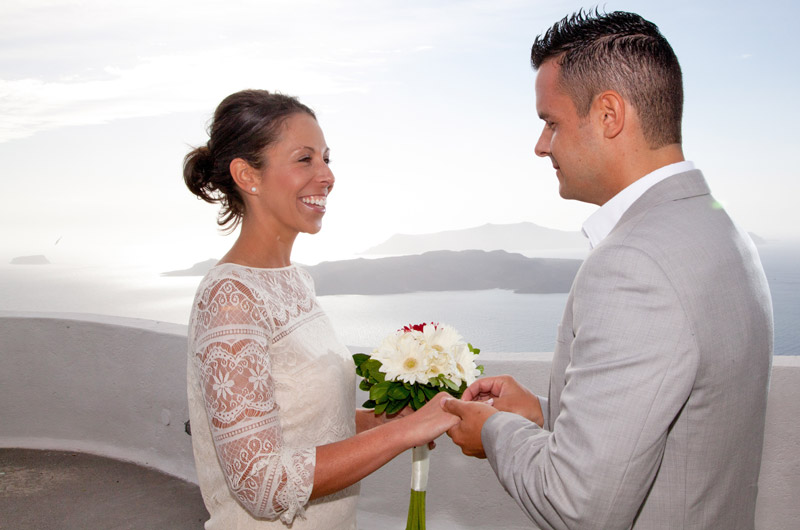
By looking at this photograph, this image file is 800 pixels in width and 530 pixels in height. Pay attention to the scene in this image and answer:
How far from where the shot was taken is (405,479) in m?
3.66

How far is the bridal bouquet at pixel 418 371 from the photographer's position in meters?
1.93

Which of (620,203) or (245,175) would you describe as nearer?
(620,203)

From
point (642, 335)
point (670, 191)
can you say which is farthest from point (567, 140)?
point (642, 335)

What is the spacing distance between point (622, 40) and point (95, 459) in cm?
494

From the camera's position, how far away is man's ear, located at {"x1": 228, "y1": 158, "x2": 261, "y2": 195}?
2.17m

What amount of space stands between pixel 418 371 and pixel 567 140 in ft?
2.59

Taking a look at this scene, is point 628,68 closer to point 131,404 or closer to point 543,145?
point 543,145

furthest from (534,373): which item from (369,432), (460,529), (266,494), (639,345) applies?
(639,345)

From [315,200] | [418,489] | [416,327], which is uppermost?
[315,200]

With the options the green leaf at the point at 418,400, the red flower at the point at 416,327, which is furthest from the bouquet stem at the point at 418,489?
the red flower at the point at 416,327

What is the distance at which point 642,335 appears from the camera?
1.20m

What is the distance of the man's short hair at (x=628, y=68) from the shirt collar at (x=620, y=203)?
0.07 meters

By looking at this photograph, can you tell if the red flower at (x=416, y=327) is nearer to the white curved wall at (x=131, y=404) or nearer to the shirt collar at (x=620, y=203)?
the shirt collar at (x=620, y=203)

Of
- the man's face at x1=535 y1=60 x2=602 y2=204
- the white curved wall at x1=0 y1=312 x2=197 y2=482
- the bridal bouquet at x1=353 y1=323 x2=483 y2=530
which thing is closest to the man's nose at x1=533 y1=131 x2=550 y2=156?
the man's face at x1=535 y1=60 x2=602 y2=204
